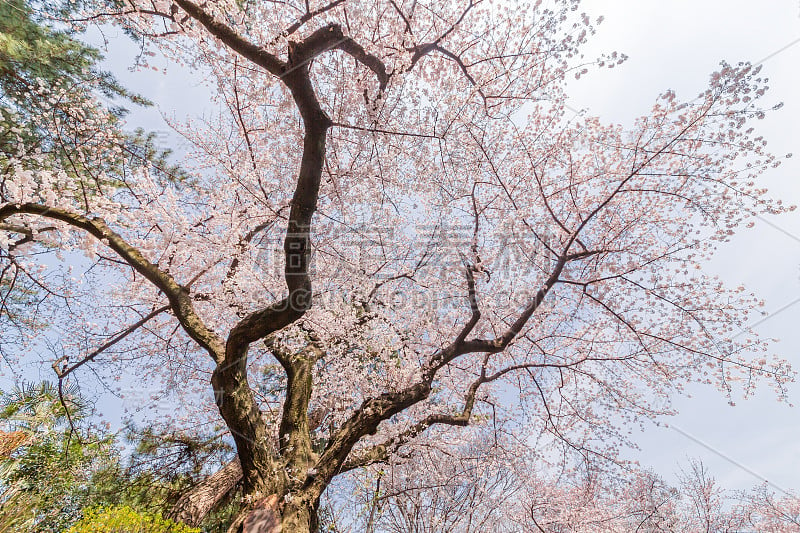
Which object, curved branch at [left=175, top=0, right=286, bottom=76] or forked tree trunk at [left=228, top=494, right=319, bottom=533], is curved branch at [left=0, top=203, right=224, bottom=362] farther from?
curved branch at [left=175, top=0, right=286, bottom=76]

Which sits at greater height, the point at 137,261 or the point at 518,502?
the point at 137,261

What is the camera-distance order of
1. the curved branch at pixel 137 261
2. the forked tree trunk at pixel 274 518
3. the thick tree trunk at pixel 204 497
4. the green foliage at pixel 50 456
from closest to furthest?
1. the curved branch at pixel 137 261
2. the forked tree trunk at pixel 274 518
3. the thick tree trunk at pixel 204 497
4. the green foliage at pixel 50 456

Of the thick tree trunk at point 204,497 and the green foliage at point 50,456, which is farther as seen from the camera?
the green foliage at point 50,456

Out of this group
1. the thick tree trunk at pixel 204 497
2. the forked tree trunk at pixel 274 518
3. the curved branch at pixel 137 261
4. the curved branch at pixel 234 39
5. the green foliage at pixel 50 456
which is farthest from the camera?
the green foliage at pixel 50 456

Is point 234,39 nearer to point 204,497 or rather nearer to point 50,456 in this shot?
Answer: point 204,497

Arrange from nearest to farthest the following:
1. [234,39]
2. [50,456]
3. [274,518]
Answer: [234,39] < [274,518] < [50,456]

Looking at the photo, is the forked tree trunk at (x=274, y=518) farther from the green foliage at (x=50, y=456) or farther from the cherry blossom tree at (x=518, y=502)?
the green foliage at (x=50, y=456)

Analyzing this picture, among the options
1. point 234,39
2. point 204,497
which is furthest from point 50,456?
point 234,39

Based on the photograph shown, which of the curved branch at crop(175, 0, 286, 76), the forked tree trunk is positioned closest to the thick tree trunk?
the forked tree trunk

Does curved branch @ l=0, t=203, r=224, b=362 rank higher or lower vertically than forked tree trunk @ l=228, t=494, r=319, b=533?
higher

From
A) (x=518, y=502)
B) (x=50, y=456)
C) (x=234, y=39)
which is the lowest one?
(x=518, y=502)

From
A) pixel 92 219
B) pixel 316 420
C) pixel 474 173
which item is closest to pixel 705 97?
pixel 474 173

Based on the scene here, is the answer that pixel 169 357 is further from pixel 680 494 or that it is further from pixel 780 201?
pixel 680 494

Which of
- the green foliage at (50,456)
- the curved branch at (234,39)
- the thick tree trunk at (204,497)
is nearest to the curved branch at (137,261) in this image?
the curved branch at (234,39)
